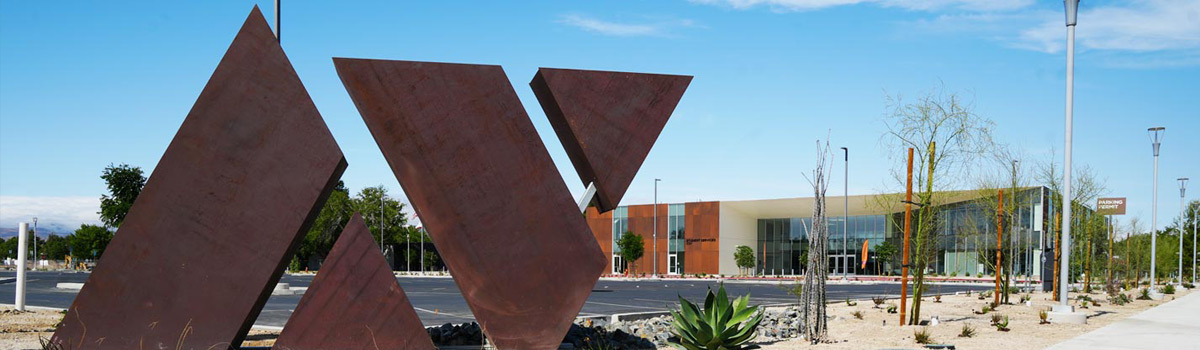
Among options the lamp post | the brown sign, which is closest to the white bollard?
the lamp post

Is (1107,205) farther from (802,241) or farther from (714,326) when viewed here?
(802,241)

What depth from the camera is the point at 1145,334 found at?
45.0 feet

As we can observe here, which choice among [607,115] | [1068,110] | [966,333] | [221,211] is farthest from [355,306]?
[1068,110]

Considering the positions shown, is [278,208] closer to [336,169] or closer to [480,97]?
[336,169]

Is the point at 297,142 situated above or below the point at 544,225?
above

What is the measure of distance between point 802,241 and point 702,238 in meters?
7.71

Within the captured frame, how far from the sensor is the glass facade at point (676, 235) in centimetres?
6912

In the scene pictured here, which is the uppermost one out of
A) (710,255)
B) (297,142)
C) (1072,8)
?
(1072,8)

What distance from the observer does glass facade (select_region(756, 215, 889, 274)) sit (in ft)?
205

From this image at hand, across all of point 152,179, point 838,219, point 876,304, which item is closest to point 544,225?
point 152,179

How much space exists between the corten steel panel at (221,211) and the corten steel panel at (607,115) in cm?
196

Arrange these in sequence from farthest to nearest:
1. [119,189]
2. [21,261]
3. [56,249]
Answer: [56,249] < [119,189] < [21,261]

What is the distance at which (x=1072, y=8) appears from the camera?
53.4ft

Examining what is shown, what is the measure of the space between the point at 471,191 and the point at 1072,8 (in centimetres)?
1352
